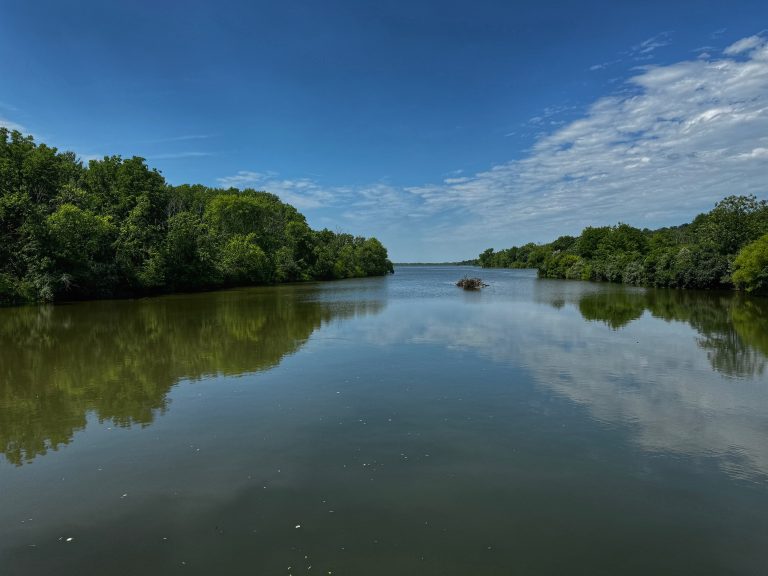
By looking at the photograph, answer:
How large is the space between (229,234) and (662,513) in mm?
71909

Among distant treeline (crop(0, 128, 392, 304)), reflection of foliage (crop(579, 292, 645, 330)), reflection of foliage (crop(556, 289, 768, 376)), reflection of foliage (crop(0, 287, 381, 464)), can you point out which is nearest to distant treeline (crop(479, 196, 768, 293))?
reflection of foliage (crop(556, 289, 768, 376))

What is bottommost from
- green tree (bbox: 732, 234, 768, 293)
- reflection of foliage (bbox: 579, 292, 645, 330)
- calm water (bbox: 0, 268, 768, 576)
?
calm water (bbox: 0, 268, 768, 576)

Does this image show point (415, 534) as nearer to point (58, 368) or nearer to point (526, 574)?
point (526, 574)

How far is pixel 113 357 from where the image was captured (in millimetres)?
16125

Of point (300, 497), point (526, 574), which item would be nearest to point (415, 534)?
point (526, 574)

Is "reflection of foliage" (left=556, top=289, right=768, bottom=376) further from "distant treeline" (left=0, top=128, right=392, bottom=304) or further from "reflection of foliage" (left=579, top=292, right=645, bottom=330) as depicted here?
"distant treeline" (left=0, top=128, right=392, bottom=304)

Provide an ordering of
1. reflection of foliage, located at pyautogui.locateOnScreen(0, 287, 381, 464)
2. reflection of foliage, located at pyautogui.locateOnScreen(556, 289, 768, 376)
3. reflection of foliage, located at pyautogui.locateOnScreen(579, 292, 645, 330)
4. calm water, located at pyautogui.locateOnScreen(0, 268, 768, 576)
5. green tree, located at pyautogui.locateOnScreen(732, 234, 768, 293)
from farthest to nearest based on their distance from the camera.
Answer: green tree, located at pyautogui.locateOnScreen(732, 234, 768, 293), reflection of foliage, located at pyautogui.locateOnScreen(579, 292, 645, 330), reflection of foliage, located at pyautogui.locateOnScreen(556, 289, 768, 376), reflection of foliage, located at pyautogui.locateOnScreen(0, 287, 381, 464), calm water, located at pyautogui.locateOnScreen(0, 268, 768, 576)

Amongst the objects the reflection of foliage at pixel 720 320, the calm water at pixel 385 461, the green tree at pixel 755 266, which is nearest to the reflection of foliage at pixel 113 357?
the calm water at pixel 385 461

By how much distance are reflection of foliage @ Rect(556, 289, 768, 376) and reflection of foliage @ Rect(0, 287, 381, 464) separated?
14.3 meters

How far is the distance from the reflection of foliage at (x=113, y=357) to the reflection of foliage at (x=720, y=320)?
14268 millimetres

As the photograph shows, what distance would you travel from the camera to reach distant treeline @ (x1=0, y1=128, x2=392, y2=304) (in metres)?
34.8

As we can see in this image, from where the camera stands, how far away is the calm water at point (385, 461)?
5.26 meters

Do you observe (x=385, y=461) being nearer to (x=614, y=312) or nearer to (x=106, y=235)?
(x=614, y=312)

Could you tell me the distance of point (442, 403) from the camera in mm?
10641
